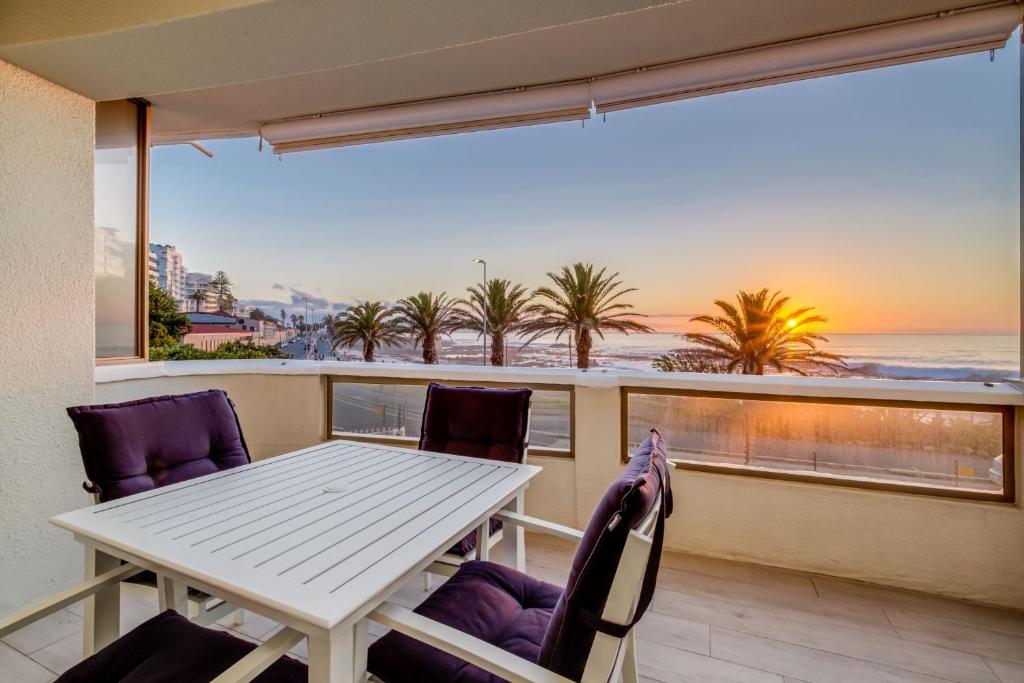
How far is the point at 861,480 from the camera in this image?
2.37 meters

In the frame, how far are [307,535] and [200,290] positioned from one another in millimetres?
5719

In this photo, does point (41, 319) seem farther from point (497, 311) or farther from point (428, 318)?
point (428, 318)

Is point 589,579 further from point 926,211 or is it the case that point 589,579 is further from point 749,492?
point 926,211

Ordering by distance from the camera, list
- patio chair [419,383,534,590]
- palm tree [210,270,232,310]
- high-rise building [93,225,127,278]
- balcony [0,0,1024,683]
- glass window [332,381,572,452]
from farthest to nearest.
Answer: palm tree [210,270,232,310], glass window [332,381,572,452], high-rise building [93,225,127,278], patio chair [419,383,534,590], balcony [0,0,1024,683]

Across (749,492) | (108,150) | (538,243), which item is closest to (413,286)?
(538,243)

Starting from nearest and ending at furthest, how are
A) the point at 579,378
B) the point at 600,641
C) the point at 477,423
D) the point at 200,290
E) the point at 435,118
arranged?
1. the point at 600,641
2. the point at 477,423
3. the point at 579,378
4. the point at 435,118
5. the point at 200,290

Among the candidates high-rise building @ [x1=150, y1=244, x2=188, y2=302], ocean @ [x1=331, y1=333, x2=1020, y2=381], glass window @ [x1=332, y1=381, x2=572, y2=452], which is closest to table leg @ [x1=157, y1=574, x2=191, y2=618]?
glass window @ [x1=332, y1=381, x2=572, y2=452]

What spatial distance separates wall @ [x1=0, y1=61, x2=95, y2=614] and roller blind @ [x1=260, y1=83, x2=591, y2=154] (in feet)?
4.74

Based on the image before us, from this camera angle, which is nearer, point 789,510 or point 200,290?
point 789,510

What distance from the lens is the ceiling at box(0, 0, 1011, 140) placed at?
59.7 inches

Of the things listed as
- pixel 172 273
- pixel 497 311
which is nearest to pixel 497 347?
pixel 497 311

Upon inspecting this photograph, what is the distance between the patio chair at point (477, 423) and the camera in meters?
2.09

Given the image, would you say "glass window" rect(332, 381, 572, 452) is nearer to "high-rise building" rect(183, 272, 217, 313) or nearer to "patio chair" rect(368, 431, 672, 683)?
"patio chair" rect(368, 431, 672, 683)

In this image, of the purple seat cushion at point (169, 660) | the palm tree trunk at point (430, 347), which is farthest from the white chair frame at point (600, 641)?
the palm tree trunk at point (430, 347)
